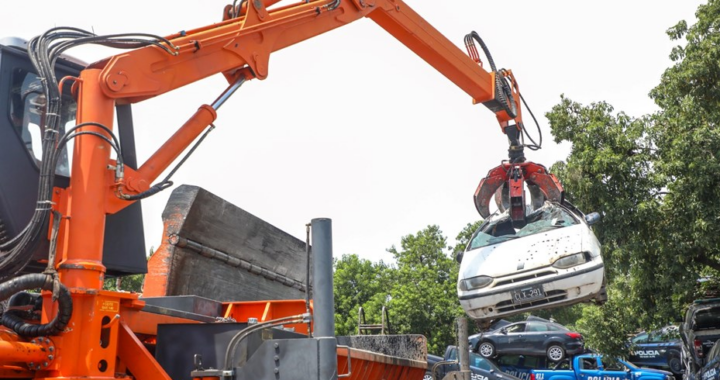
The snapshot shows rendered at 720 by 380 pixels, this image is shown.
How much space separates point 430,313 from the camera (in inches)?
1344

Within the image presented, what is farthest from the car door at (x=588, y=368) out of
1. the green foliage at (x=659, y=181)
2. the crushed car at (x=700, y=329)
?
the crushed car at (x=700, y=329)

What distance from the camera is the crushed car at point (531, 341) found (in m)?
21.1

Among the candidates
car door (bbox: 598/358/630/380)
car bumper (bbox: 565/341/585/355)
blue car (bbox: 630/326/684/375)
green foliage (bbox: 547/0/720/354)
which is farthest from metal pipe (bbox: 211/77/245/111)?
blue car (bbox: 630/326/684/375)

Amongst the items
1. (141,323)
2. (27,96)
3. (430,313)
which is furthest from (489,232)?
(430,313)

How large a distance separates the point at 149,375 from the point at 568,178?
11.6 metres

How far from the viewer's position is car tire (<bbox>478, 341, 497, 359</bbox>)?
71.2 feet

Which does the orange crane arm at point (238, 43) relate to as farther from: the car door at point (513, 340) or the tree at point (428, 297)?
the tree at point (428, 297)

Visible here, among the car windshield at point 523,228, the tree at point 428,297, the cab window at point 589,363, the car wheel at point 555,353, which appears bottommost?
the cab window at point 589,363

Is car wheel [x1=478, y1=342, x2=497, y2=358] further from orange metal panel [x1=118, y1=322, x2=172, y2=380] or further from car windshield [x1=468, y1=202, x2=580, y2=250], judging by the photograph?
orange metal panel [x1=118, y1=322, x2=172, y2=380]

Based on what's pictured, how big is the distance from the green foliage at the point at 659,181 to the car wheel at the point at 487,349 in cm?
636

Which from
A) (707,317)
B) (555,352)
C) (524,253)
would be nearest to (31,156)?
(524,253)

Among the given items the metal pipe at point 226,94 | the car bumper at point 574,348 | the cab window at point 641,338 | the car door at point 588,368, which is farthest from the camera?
the car bumper at point 574,348

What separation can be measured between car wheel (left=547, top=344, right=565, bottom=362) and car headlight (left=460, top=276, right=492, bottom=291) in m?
13.3

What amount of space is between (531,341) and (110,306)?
725 inches
